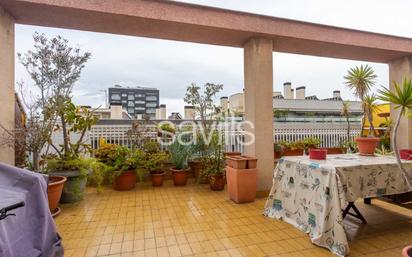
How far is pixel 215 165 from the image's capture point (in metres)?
4.65

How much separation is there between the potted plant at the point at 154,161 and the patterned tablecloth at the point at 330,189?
2.79 m

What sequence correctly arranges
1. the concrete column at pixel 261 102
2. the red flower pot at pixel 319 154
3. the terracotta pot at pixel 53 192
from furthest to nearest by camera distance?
the concrete column at pixel 261 102 < the terracotta pot at pixel 53 192 < the red flower pot at pixel 319 154

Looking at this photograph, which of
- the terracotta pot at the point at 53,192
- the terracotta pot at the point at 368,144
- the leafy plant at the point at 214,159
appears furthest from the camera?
the leafy plant at the point at 214,159

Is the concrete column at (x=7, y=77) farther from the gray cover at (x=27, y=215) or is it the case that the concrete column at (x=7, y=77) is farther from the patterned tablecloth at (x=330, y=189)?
the patterned tablecloth at (x=330, y=189)

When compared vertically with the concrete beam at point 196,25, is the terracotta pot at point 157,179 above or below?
below

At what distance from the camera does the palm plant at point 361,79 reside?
5109mm

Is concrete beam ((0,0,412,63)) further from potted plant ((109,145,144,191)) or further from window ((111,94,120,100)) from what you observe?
window ((111,94,120,100))

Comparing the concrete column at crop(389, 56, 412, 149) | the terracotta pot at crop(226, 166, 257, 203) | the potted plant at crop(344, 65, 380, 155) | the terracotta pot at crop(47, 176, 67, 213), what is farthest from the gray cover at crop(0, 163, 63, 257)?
the concrete column at crop(389, 56, 412, 149)

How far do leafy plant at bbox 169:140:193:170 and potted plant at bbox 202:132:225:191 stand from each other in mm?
412

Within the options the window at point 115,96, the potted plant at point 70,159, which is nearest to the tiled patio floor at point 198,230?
the potted plant at point 70,159

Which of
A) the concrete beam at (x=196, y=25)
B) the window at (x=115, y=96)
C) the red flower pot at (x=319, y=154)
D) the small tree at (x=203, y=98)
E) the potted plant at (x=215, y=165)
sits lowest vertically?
the potted plant at (x=215, y=165)

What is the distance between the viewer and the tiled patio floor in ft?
7.58

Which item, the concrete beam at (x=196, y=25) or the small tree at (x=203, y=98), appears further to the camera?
the small tree at (x=203, y=98)

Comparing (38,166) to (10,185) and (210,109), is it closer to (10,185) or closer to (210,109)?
(10,185)
